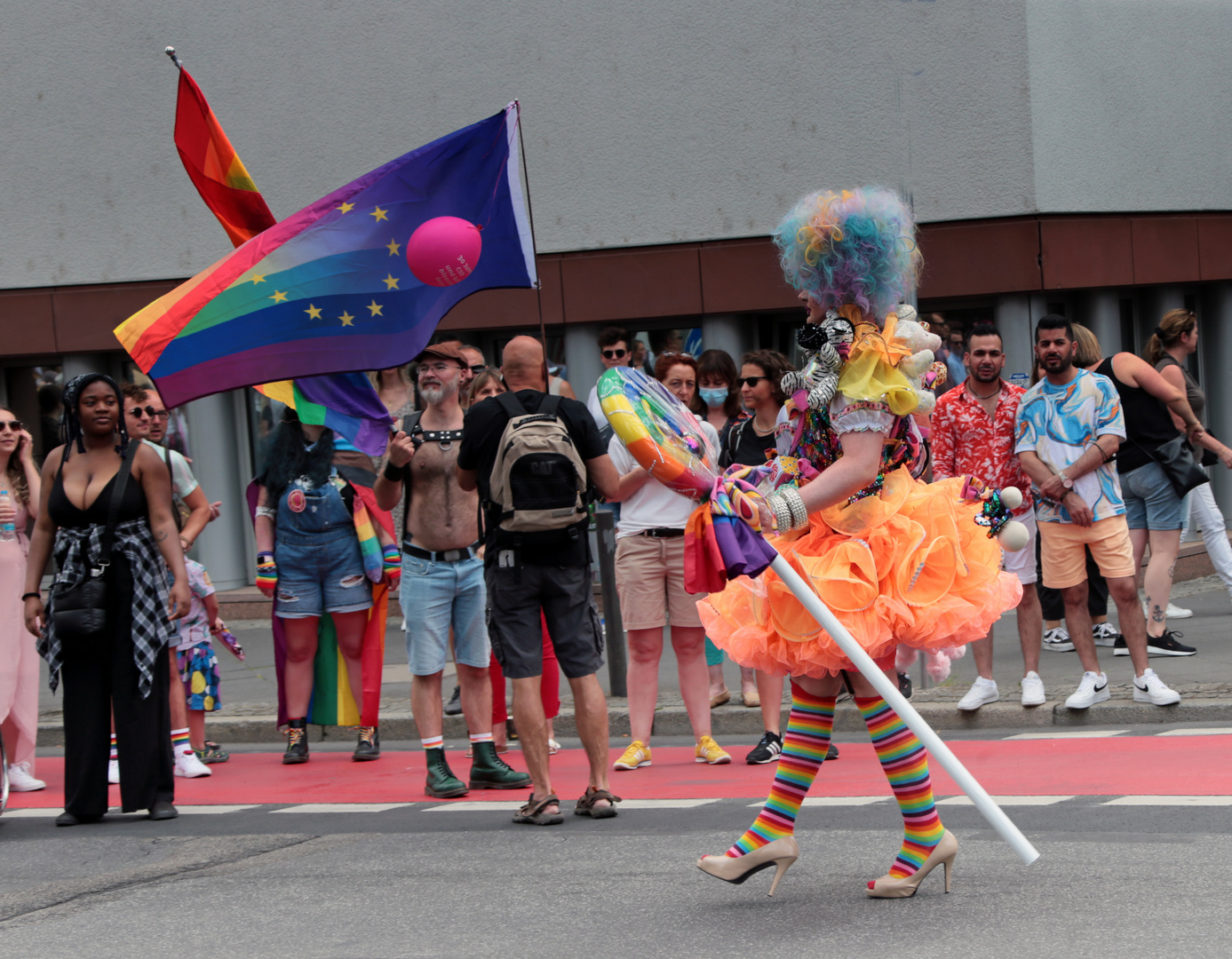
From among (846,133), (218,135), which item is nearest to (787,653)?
(218,135)

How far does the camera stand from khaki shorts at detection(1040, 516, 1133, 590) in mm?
8336

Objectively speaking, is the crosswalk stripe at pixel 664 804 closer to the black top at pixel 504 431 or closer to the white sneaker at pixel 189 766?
the black top at pixel 504 431

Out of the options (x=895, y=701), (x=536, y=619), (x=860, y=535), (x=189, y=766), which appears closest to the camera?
(x=895, y=701)

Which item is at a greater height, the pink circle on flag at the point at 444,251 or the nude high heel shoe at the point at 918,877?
the pink circle on flag at the point at 444,251

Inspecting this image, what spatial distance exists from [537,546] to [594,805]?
1.15 metres

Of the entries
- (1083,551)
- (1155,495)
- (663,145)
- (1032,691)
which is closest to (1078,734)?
(1032,691)

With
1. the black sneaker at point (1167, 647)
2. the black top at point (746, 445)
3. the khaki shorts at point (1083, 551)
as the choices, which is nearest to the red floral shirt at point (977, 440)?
the khaki shorts at point (1083, 551)

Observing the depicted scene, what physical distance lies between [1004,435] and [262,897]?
197 inches

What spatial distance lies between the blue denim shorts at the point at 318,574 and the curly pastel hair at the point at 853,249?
4489 mm

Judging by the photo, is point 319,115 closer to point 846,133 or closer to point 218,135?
point 846,133

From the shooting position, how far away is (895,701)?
14.9 feet

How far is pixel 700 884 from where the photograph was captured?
17.4ft

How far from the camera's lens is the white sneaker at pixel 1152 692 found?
8.15 metres

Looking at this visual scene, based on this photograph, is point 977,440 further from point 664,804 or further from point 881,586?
point 881,586
